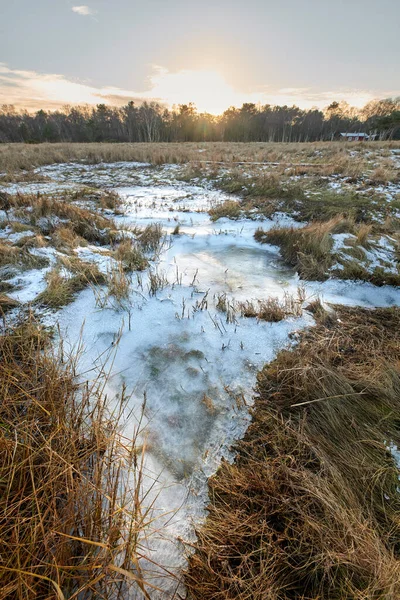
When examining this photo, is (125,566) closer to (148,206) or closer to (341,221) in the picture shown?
(341,221)

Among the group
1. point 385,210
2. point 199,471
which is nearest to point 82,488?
point 199,471

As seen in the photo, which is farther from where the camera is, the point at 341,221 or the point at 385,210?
the point at 385,210

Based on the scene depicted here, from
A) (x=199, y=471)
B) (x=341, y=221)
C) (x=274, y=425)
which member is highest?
(x=341, y=221)

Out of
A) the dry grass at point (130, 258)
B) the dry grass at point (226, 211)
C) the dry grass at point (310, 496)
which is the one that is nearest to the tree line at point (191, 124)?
the dry grass at point (226, 211)

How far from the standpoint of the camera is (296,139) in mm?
42875

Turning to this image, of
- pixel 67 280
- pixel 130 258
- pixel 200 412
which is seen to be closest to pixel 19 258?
pixel 67 280

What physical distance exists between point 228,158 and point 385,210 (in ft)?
34.5

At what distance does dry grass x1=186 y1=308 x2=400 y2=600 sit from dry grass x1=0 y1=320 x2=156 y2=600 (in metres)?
0.40

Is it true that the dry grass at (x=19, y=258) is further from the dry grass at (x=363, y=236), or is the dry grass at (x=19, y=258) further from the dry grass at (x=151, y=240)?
the dry grass at (x=363, y=236)

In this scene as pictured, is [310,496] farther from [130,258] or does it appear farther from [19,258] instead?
[19,258]

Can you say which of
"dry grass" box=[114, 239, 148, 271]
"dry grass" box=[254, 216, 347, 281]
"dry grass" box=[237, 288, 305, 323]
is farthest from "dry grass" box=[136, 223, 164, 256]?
"dry grass" box=[237, 288, 305, 323]

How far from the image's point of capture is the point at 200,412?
2.09 metres

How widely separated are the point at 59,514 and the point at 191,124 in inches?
2003

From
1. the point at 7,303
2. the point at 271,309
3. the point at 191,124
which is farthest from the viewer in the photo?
the point at 191,124
